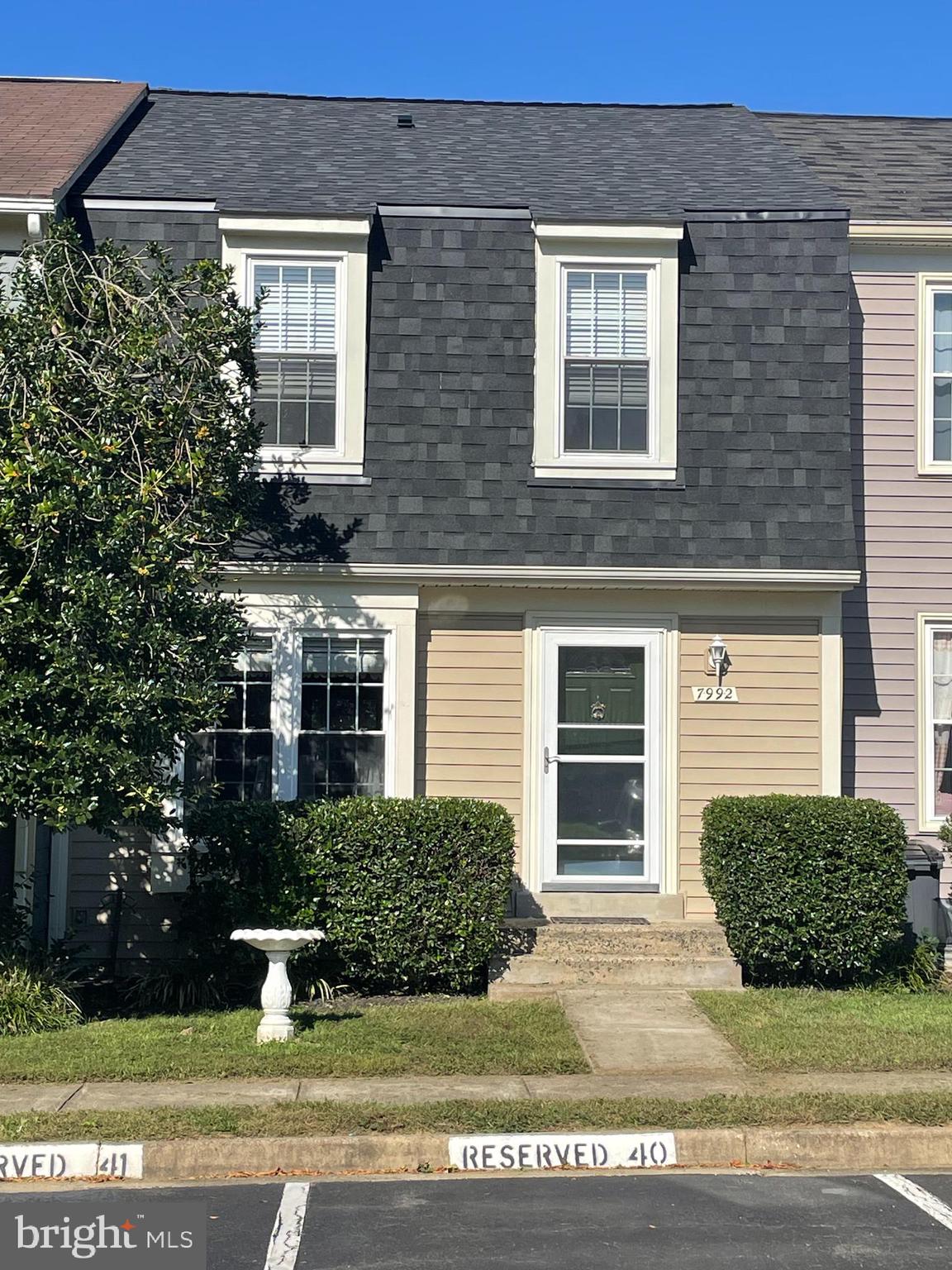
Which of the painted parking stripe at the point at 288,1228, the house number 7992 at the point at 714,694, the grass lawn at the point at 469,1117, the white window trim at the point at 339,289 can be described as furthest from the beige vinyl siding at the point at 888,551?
the painted parking stripe at the point at 288,1228

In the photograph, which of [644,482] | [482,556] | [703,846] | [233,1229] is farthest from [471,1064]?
[644,482]

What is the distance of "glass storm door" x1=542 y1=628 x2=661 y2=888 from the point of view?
A: 36.2 ft

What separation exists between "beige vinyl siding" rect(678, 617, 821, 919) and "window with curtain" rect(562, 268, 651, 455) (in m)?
1.67

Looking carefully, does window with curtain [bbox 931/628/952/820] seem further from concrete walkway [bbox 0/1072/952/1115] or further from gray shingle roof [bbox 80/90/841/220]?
concrete walkway [bbox 0/1072/952/1115]

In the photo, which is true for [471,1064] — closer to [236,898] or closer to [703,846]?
[236,898]

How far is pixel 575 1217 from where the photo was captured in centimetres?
575

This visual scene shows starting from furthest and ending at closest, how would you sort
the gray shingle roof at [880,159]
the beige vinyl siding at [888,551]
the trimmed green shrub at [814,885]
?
the gray shingle roof at [880,159], the beige vinyl siding at [888,551], the trimmed green shrub at [814,885]

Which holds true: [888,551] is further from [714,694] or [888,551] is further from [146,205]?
[146,205]

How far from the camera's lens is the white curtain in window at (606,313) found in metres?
11.2

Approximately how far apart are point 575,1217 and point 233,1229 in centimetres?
138

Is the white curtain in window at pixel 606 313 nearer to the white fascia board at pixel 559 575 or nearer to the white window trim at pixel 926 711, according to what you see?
the white fascia board at pixel 559 575

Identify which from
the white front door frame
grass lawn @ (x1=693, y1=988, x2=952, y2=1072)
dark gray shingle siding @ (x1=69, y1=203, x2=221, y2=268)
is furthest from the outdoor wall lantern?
dark gray shingle siding @ (x1=69, y1=203, x2=221, y2=268)

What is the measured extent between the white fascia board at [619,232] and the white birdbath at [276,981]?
5857mm

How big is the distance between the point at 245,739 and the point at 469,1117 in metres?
4.73
